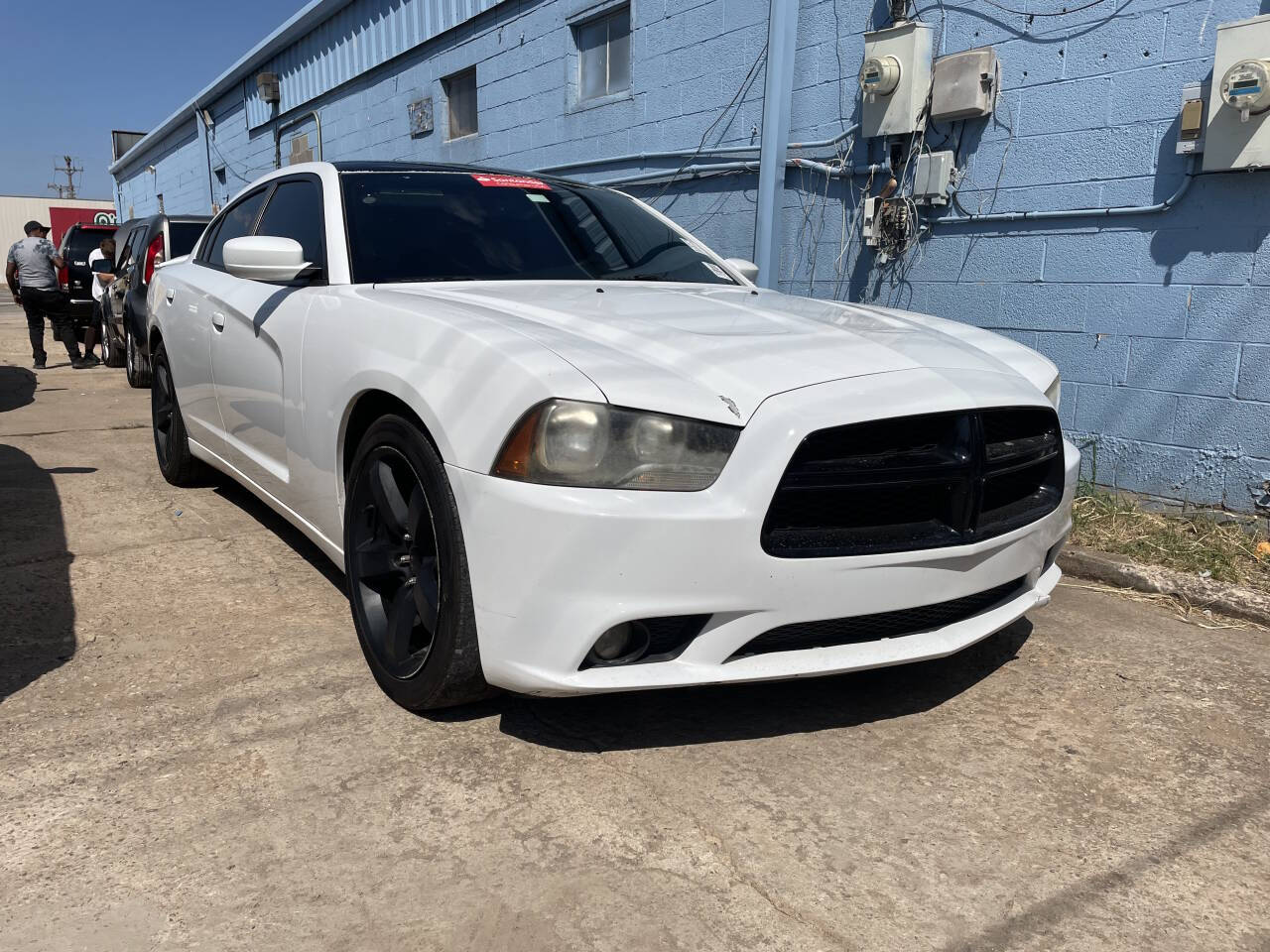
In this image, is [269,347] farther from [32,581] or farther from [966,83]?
[966,83]

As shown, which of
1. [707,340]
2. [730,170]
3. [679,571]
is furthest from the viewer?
[730,170]

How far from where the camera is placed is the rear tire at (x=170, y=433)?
16.0 feet

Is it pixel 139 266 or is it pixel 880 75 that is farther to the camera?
pixel 139 266

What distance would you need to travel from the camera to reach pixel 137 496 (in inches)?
196

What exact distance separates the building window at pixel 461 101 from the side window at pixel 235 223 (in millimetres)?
5481

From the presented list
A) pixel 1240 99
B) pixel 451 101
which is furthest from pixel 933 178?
pixel 451 101

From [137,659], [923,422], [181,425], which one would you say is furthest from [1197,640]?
[181,425]

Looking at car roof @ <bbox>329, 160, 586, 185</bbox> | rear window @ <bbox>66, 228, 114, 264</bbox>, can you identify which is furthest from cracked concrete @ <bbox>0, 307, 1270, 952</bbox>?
rear window @ <bbox>66, 228, 114, 264</bbox>

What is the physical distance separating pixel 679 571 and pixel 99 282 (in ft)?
36.3

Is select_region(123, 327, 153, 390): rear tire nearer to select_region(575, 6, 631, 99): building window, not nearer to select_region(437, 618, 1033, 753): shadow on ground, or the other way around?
select_region(575, 6, 631, 99): building window

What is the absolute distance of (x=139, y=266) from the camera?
883cm

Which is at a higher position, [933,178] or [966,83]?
[966,83]

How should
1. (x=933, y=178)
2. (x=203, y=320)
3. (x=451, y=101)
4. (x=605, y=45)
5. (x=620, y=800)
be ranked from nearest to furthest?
(x=620, y=800)
(x=203, y=320)
(x=933, y=178)
(x=605, y=45)
(x=451, y=101)

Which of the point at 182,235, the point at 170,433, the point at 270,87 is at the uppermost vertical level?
the point at 270,87
